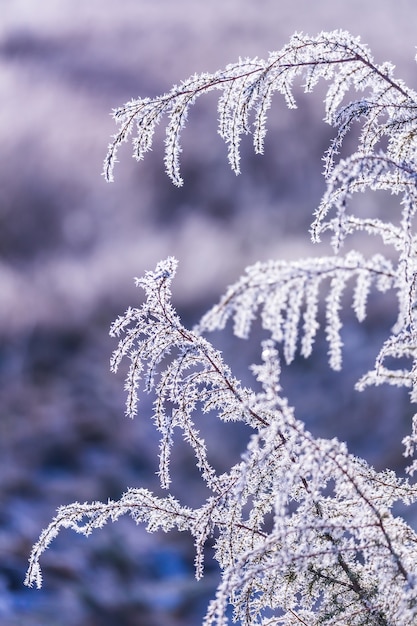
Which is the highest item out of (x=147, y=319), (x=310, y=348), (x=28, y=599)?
(x=28, y=599)

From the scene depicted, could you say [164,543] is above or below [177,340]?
above

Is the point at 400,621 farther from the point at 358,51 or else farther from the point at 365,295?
the point at 358,51

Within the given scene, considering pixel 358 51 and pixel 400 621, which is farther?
pixel 358 51

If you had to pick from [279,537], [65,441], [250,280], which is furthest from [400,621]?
[65,441]

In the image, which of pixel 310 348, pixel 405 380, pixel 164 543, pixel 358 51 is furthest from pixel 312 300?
pixel 164 543

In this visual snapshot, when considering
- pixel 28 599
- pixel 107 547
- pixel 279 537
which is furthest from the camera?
pixel 107 547

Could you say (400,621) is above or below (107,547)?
below

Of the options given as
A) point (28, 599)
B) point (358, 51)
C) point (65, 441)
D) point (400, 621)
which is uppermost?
point (65, 441)

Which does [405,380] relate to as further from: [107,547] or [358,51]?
[107,547]

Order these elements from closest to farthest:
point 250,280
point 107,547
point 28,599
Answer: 1. point 250,280
2. point 28,599
3. point 107,547
